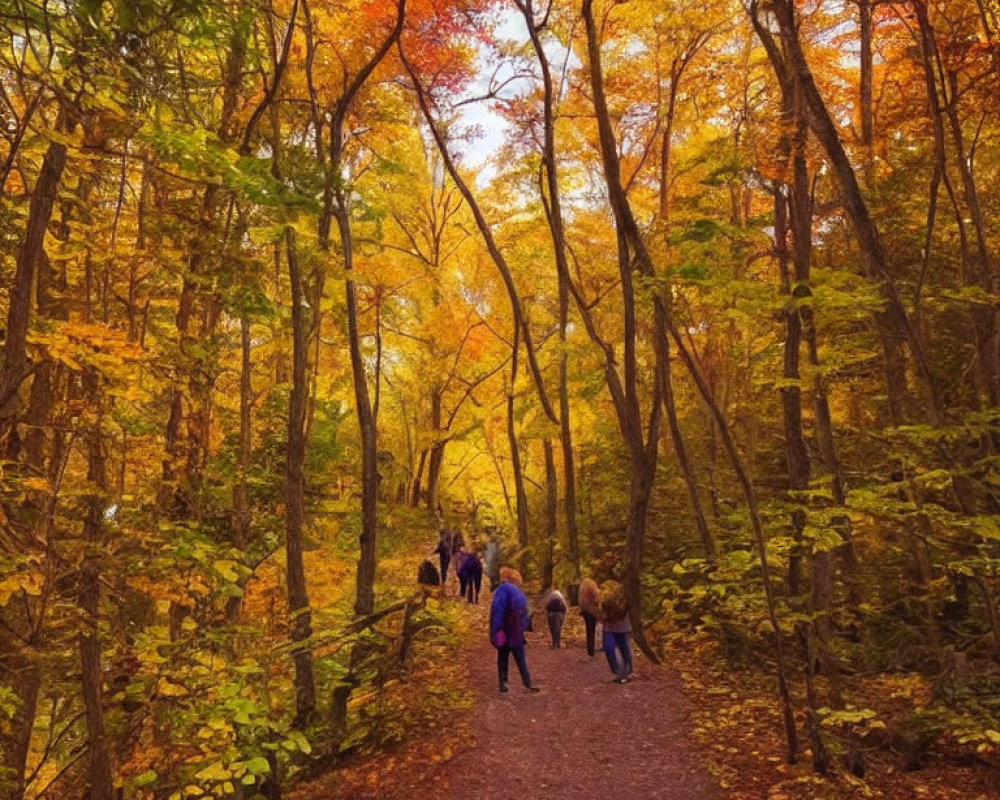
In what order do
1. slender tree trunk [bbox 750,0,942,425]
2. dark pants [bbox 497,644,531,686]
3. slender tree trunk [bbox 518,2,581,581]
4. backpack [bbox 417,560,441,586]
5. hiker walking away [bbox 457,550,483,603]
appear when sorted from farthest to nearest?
hiker walking away [bbox 457,550,483,603], backpack [bbox 417,560,441,586], slender tree trunk [bbox 518,2,581,581], dark pants [bbox 497,644,531,686], slender tree trunk [bbox 750,0,942,425]

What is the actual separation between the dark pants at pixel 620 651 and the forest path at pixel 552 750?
199 millimetres

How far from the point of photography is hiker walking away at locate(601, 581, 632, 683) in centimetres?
859

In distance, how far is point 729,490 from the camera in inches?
548

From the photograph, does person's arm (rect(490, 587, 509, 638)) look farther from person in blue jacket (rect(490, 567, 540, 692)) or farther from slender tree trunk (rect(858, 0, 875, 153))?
slender tree trunk (rect(858, 0, 875, 153))

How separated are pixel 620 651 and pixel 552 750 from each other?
2.21m

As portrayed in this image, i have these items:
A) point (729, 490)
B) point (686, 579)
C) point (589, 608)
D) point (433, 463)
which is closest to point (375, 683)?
point (589, 608)

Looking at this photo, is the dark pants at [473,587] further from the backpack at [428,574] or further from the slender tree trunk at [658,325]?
the slender tree trunk at [658,325]

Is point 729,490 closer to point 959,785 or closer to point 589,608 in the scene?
point 589,608

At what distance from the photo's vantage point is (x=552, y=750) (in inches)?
281

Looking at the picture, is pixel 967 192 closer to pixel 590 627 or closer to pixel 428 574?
pixel 590 627

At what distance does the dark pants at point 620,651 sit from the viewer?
29.2 feet

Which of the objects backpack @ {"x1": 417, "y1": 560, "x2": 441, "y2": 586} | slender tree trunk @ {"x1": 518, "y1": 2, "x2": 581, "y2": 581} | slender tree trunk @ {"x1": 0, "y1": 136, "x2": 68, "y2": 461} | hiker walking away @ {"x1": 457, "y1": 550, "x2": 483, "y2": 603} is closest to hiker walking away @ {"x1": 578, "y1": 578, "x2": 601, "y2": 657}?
slender tree trunk @ {"x1": 518, "y1": 2, "x2": 581, "y2": 581}

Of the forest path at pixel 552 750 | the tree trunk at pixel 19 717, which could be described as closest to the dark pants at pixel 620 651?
the forest path at pixel 552 750

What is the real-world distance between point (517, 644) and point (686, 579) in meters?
5.48
